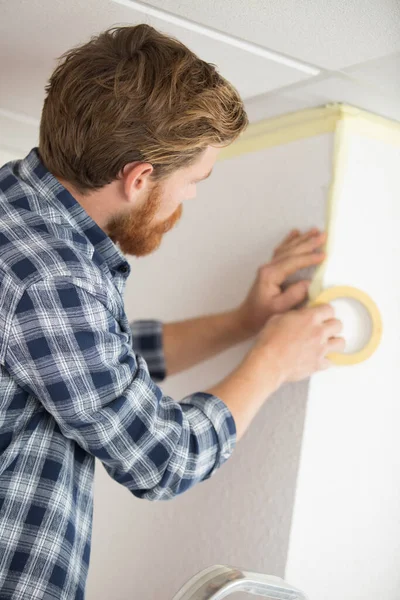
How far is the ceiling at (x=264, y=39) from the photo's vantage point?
870 mm

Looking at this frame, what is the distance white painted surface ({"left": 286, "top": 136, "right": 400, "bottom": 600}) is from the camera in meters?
1.25

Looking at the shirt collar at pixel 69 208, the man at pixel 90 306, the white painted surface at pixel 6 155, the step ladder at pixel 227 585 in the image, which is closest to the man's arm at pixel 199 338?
the man at pixel 90 306

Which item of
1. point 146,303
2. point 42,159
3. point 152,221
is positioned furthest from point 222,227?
point 42,159

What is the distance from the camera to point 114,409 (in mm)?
909

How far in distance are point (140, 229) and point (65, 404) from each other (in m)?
0.32

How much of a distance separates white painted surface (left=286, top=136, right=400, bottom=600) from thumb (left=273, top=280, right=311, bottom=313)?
4 centimetres

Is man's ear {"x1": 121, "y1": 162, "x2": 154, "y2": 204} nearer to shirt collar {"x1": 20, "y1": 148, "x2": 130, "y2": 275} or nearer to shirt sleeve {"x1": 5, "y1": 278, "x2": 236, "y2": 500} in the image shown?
shirt collar {"x1": 20, "y1": 148, "x2": 130, "y2": 275}

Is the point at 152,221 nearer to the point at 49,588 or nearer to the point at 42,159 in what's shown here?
the point at 42,159

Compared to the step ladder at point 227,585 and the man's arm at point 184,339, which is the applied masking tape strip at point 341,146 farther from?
the step ladder at point 227,585

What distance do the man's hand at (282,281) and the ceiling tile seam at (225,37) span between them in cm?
30

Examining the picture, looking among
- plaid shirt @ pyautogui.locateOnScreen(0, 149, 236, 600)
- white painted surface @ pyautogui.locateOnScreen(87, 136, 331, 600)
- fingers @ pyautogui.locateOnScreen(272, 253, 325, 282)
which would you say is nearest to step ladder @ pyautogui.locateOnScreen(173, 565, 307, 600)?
plaid shirt @ pyautogui.locateOnScreen(0, 149, 236, 600)

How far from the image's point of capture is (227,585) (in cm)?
89

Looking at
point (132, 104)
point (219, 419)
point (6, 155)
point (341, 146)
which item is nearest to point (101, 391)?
point (219, 419)

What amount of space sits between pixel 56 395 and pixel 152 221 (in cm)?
32
